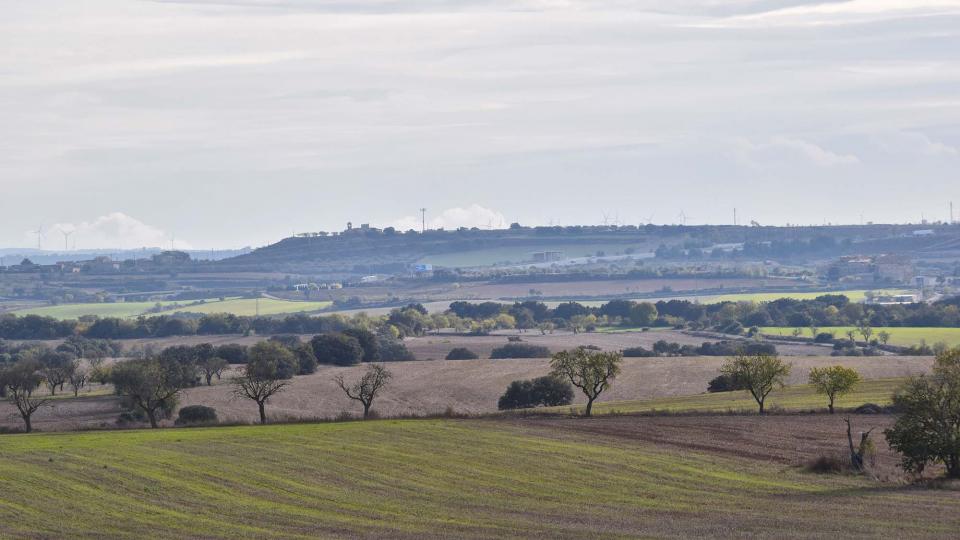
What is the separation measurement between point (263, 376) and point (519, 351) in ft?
223

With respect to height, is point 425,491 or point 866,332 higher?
point 866,332

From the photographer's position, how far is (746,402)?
98312 mm

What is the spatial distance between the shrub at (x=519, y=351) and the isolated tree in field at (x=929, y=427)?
326 feet

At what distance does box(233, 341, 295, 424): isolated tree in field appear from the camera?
100188 millimetres

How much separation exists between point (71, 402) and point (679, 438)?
5446cm

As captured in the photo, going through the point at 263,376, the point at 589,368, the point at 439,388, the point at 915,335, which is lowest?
the point at 439,388

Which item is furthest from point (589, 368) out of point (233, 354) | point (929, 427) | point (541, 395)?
point (233, 354)

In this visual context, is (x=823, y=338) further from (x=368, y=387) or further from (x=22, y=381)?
(x=22, y=381)

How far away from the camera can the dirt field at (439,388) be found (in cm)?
10538

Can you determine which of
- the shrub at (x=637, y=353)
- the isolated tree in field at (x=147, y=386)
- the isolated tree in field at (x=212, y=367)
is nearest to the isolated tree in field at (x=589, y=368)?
the isolated tree in field at (x=147, y=386)

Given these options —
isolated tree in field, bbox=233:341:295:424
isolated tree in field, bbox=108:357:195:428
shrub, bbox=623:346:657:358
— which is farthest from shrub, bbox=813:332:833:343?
isolated tree in field, bbox=108:357:195:428

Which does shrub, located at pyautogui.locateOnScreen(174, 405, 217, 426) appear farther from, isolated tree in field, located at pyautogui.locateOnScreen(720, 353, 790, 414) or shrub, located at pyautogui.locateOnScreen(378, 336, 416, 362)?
shrub, located at pyautogui.locateOnScreen(378, 336, 416, 362)

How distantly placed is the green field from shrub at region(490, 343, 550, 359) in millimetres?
57299

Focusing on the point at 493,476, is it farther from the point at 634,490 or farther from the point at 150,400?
the point at 150,400
